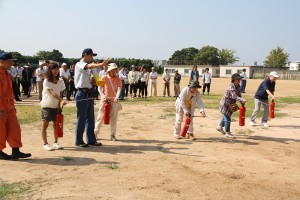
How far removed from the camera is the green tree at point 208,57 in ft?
338

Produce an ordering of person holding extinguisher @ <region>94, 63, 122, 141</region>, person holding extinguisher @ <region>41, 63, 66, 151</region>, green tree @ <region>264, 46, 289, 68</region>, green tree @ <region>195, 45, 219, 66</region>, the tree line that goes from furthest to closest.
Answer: green tree @ <region>195, 45, 219, 66</region>
green tree @ <region>264, 46, 289, 68</region>
the tree line
person holding extinguisher @ <region>94, 63, 122, 141</region>
person holding extinguisher @ <region>41, 63, 66, 151</region>

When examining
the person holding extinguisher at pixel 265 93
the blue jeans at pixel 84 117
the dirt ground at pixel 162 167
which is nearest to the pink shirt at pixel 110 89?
the blue jeans at pixel 84 117

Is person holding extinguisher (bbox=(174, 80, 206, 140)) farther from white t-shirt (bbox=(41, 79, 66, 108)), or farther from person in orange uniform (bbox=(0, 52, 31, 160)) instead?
person in orange uniform (bbox=(0, 52, 31, 160))

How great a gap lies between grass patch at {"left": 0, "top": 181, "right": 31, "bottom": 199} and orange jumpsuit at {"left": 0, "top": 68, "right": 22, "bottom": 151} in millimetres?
1305

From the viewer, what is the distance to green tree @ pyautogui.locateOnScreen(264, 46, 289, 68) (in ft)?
298

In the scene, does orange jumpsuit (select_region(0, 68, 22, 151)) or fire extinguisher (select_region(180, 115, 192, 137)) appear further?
fire extinguisher (select_region(180, 115, 192, 137))

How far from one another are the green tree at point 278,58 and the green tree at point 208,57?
16.8m

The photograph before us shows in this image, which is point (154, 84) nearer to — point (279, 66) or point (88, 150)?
point (88, 150)

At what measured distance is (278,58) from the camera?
90.7 metres

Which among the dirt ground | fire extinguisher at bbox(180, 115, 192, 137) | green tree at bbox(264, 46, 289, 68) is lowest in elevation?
the dirt ground

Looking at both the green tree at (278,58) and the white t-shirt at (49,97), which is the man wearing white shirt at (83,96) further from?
the green tree at (278,58)

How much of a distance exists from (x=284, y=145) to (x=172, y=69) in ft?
241

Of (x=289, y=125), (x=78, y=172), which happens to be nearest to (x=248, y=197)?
(x=78, y=172)

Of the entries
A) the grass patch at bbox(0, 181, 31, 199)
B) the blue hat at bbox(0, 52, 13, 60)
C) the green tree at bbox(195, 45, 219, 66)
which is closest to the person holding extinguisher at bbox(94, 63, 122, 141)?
the blue hat at bbox(0, 52, 13, 60)
